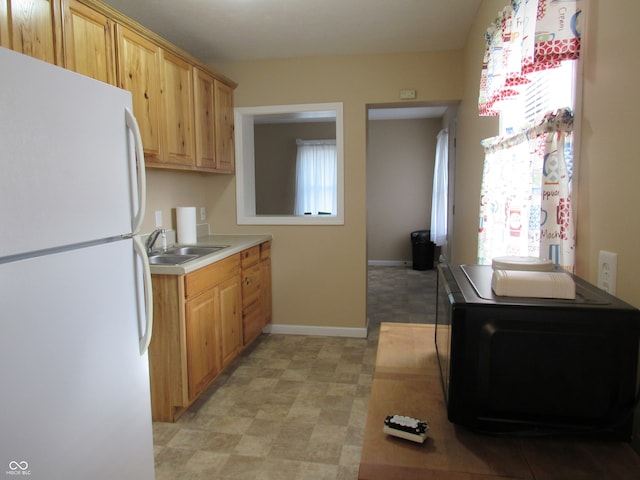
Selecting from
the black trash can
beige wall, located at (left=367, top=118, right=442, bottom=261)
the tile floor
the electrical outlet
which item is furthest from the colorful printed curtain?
beige wall, located at (left=367, top=118, right=442, bottom=261)

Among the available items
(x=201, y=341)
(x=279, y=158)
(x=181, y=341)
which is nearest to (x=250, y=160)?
(x=201, y=341)

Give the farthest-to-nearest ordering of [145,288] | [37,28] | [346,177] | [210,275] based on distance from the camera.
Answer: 1. [346,177]
2. [210,275]
3. [37,28]
4. [145,288]

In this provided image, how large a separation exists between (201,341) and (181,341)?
0.68 feet

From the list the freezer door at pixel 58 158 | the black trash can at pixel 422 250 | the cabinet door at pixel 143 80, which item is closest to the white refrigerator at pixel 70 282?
the freezer door at pixel 58 158

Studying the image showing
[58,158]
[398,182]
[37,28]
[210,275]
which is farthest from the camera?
[398,182]

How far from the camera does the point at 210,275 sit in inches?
106

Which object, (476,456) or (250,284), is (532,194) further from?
(250,284)

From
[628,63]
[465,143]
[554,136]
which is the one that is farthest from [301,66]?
[628,63]

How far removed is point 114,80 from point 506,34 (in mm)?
1937

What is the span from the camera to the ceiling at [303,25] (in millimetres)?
2723

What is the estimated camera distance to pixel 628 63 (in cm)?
98

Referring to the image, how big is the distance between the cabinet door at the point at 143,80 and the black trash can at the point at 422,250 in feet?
17.1

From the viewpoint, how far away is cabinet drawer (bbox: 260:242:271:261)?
12.2 feet

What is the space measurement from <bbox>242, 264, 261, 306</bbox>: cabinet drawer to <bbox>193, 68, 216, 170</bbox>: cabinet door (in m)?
0.89
